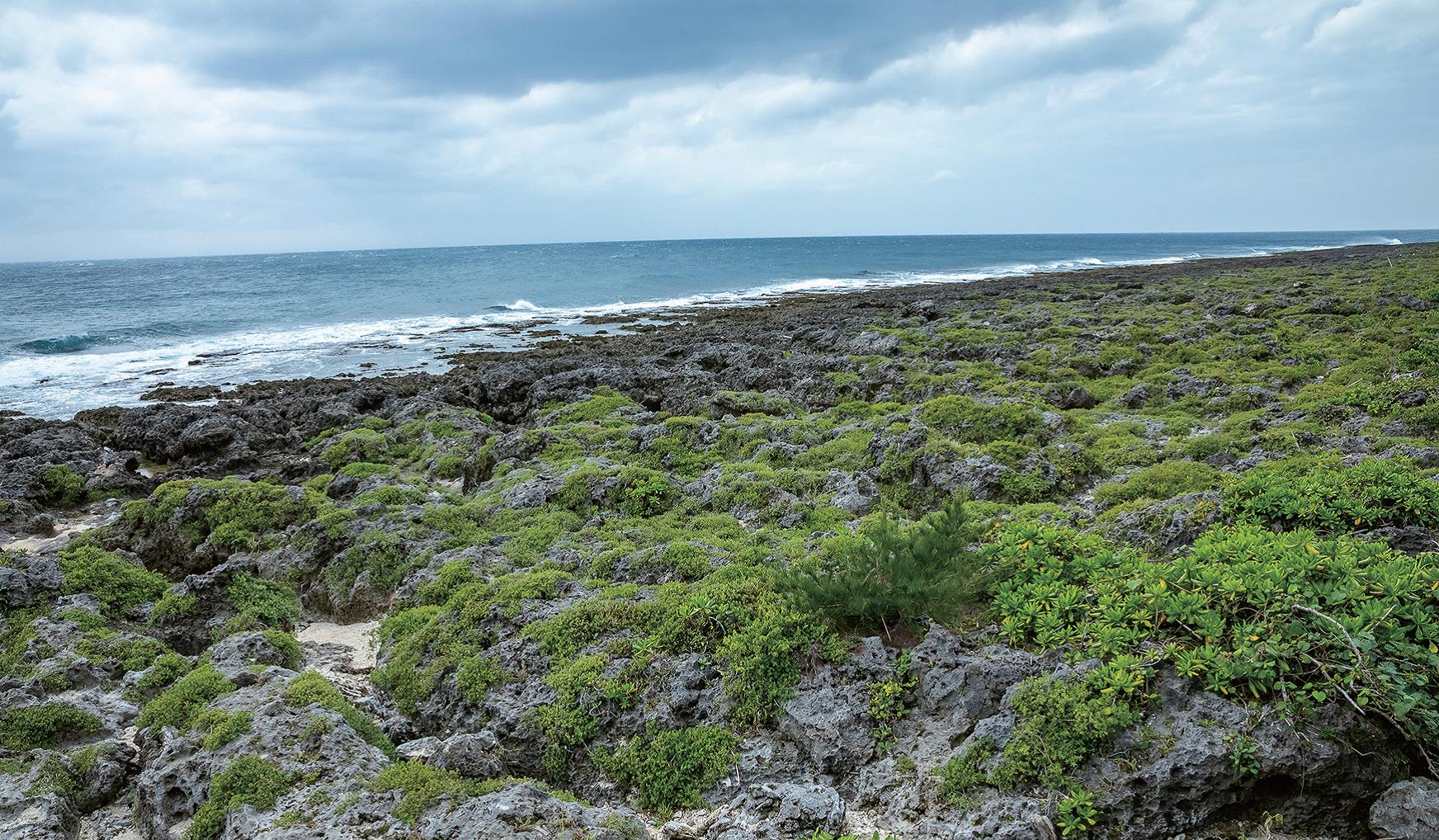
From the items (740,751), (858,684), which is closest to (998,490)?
(858,684)

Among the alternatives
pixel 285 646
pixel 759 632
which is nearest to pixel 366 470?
pixel 285 646

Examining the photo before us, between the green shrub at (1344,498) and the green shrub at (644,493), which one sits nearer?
the green shrub at (1344,498)

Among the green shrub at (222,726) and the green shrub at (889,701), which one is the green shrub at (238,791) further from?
the green shrub at (889,701)

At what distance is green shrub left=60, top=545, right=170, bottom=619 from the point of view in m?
9.52

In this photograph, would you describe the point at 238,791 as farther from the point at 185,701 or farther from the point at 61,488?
the point at 61,488

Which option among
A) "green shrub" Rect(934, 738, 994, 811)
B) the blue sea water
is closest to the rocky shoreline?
"green shrub" Rect(934, 738, 994, 811)

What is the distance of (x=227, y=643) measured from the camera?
7926 mm

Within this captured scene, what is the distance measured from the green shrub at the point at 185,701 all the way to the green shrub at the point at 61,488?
38.5 ft

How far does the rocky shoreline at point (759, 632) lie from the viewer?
4.76m

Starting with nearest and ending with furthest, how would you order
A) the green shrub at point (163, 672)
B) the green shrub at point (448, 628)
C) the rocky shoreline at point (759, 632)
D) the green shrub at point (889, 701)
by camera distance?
the rocky shoreline at point (759, 632) → the green shrub at point (889, 701) → the green shrub at point (448, 628) → the green shrub at point (163, 672)

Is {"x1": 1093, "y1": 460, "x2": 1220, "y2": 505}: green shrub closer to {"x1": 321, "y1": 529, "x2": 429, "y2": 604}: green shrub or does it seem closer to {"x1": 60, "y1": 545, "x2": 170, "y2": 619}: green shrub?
{"x1": 321, "y1": 529, "x2": 429, "y2": 604}: green shrub

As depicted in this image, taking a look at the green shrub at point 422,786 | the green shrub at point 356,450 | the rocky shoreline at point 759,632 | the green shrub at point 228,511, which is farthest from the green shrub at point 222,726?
the green shrub at point 356,450

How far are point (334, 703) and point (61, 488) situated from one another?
14.2 meters

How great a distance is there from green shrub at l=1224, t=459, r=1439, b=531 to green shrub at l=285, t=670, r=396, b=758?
889cm
